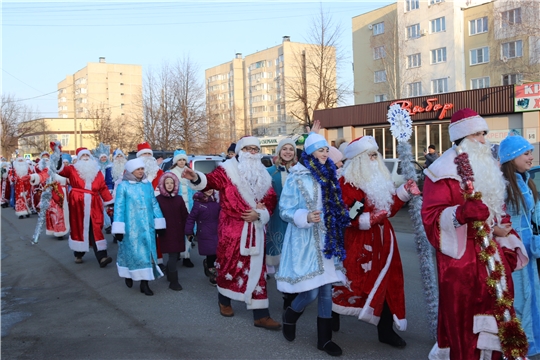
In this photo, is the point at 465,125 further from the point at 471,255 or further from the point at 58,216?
the point at 58,216

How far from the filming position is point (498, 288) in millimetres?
3492

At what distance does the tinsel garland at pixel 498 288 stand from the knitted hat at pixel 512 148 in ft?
2.76

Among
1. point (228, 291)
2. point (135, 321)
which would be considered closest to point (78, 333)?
point (135, 321)

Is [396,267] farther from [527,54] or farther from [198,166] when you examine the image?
[527,54]

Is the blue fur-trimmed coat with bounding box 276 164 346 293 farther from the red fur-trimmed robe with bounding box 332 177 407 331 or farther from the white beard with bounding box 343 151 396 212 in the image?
the white beard with bounding box 343 151 396 212

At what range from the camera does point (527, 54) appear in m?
34.8

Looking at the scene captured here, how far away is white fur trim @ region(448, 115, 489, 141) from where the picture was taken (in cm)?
377

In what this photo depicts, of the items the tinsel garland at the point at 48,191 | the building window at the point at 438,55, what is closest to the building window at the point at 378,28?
the building window at the point at 438,55

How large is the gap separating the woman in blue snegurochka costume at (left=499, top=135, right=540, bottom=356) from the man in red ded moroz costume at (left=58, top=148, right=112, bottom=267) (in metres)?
6.68

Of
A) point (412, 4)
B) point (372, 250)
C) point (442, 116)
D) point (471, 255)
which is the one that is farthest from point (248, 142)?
point (412, 4)

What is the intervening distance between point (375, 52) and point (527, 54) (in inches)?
587

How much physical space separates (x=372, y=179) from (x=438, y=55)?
4097cm

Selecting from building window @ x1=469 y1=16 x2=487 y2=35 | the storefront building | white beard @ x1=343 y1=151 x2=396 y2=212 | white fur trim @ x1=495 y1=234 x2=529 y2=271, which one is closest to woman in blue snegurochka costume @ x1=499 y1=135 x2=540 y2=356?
white fur trim @ x1=495 y1=234 x2=529 y2=271

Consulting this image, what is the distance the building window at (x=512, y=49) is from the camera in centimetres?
3578
